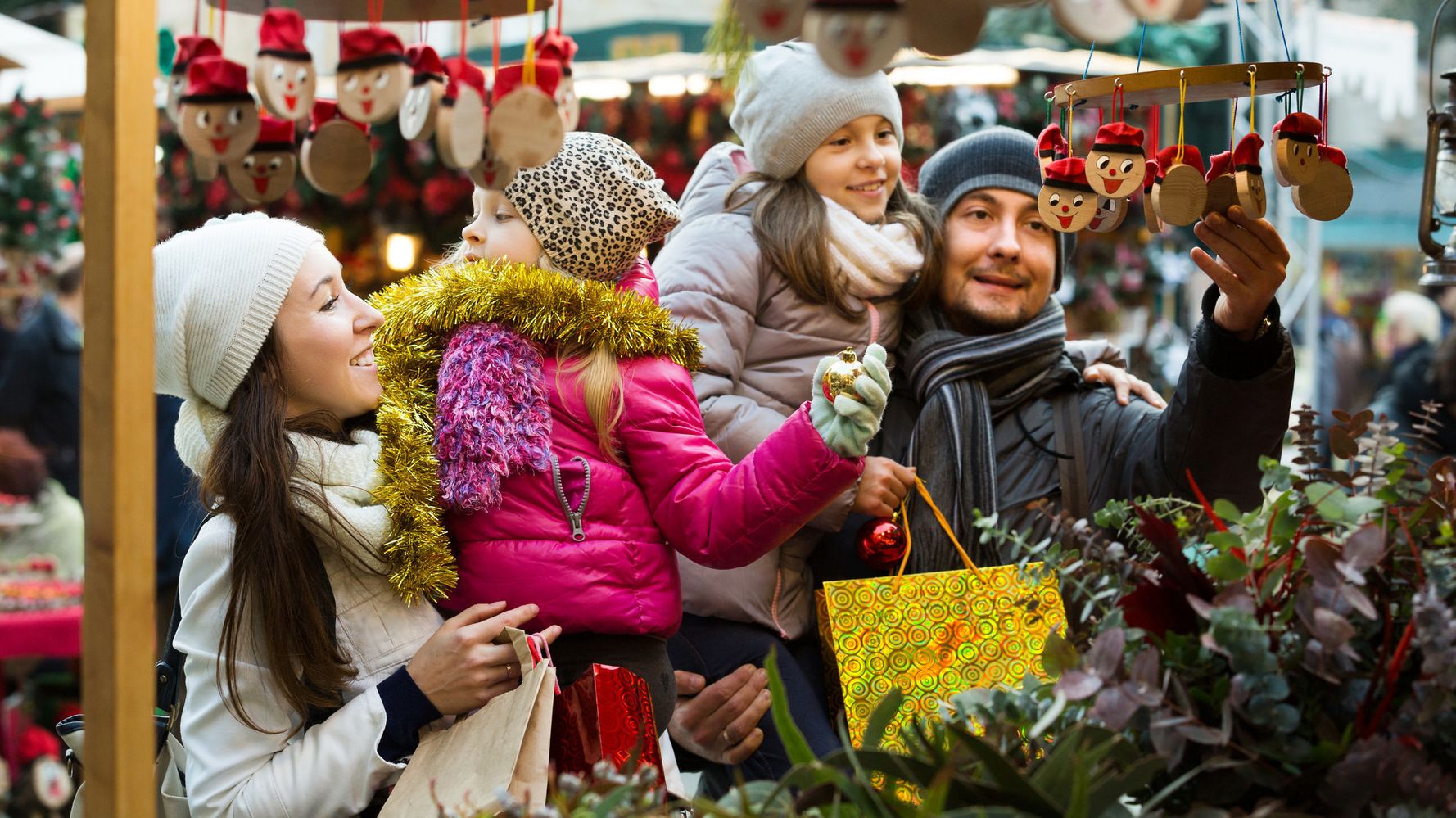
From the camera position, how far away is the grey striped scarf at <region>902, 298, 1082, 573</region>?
237cm

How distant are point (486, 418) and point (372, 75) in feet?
1.83

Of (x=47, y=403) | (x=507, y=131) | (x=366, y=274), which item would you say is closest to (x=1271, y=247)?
(x=507, y=131)

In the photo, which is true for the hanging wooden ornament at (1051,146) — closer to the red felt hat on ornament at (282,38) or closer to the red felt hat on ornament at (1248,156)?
the red felt hat on ornament at (1248,156)

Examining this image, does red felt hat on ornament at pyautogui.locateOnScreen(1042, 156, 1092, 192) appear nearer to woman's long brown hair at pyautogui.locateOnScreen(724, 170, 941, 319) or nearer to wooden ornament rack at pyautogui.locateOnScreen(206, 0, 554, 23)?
woman's long brown hair at pyautogui.locateOnScreen(724, 170, 941, 319)

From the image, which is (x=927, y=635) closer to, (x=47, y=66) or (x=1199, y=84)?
(x=1199, y=84)

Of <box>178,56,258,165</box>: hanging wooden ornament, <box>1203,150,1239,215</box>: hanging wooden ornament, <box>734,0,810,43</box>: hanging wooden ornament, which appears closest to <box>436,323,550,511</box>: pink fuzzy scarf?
<box>178,56,258,165</box>: hanging wooden ornament

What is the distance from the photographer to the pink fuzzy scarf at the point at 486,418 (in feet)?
6.00

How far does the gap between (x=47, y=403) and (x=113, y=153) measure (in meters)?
4.45

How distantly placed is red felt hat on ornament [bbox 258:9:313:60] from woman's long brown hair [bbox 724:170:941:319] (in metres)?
1.10

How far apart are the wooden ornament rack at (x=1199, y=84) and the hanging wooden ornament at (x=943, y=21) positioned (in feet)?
1.58

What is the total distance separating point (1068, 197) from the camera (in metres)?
1.84

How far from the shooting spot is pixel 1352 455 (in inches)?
53.9

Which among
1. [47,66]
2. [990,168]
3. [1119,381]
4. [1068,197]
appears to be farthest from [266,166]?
[47,66]

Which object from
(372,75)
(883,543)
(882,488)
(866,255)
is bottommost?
(883,543)
